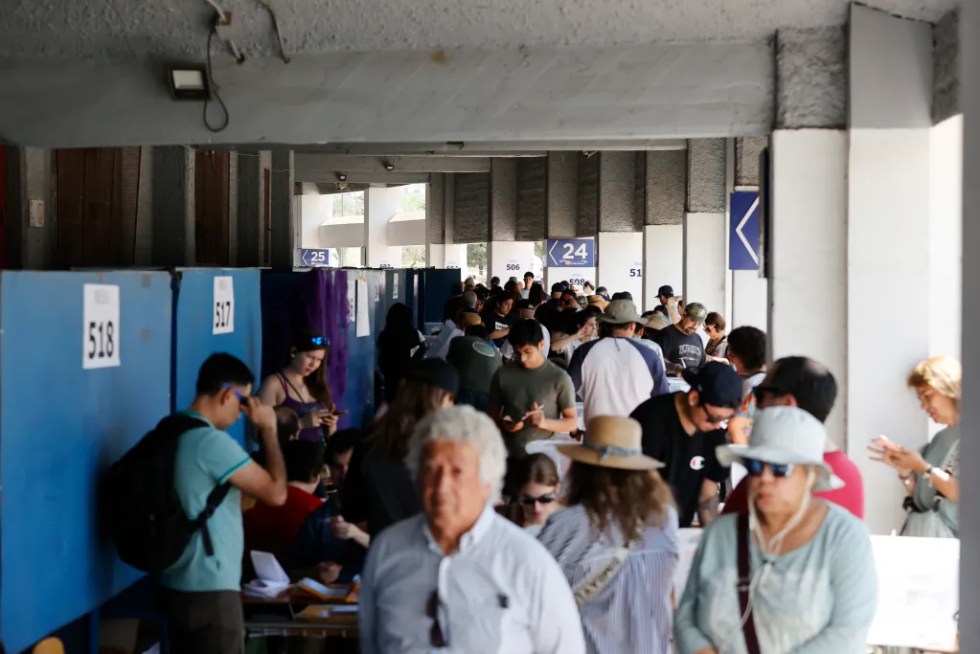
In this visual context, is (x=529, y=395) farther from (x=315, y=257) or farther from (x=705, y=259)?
(x=315, y=257)

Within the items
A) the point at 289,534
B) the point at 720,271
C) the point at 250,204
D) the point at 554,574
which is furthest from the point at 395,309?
the point at 720,271

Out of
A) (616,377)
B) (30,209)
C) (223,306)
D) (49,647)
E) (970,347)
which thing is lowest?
(49,647)

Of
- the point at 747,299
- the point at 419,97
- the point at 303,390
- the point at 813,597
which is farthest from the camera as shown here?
the point at 747,299

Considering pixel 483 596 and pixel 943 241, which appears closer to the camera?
pixel 483 596

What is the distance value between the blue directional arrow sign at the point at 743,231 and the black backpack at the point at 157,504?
27.3ft

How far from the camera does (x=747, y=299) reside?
17.2 m

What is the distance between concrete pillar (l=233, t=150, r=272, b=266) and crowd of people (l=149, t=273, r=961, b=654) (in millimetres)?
9617

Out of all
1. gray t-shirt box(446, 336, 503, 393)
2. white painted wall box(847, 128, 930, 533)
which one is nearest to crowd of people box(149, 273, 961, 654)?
white painted wall box(847, 128, 930, 533)

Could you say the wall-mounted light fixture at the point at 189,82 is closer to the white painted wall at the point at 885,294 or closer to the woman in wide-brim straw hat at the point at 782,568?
the white painted wall at the point at 885,294

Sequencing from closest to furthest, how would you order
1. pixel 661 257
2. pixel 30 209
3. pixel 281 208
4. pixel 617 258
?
pixel 30 209 < pixel 281 208 < pixel 661 257 < pixel 617 258

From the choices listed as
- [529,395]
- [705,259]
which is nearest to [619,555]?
[529,395]

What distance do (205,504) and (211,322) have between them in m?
2.86

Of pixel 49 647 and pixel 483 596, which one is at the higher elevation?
pixel 483 596

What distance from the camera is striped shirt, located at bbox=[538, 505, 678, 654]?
4.13 meters
